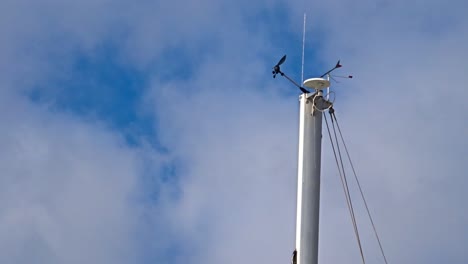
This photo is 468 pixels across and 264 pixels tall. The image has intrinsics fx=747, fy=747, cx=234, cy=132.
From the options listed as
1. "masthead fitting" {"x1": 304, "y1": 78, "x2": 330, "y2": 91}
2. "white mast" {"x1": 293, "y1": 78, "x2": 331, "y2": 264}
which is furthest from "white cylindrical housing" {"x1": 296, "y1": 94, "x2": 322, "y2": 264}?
"masthead fitting" {"x1": 304, "y1": 78, "x2": 330, "y2": 91}

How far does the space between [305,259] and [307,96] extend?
6077 millimetres

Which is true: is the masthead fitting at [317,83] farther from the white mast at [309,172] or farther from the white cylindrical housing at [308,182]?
the white cylindrical housing at [308,182]

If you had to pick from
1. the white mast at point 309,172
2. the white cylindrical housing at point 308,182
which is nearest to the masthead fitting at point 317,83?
the white mast at point 309,172

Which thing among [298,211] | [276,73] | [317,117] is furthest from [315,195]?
[276,73]

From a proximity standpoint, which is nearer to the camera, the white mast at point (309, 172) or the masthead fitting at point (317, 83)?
the white mast at point (309, 172)

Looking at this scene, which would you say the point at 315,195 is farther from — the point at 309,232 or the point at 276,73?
the point at 276,73

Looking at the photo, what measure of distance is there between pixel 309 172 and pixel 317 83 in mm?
3568

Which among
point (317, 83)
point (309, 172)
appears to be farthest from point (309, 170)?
point (317, 83)

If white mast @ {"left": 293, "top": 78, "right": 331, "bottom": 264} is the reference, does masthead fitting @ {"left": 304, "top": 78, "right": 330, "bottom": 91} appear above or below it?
above

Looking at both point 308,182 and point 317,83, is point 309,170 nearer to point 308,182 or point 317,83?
point 308,182

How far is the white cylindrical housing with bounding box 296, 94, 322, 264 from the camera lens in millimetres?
25234

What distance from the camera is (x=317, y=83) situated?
2777cm

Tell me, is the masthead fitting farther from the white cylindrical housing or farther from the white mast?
the white cylindrical housing

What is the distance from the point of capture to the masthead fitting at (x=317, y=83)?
1091 inches
